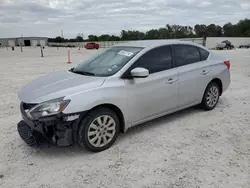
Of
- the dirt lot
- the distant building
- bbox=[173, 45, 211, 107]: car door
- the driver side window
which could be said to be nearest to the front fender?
the driver side window

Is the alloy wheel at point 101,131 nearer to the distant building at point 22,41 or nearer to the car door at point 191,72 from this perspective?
the car door at point 191,72

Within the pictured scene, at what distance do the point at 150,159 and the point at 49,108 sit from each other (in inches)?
60.7

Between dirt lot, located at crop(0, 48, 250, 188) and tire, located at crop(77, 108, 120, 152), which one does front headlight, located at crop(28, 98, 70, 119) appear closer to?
tire, located at crop(77, 108, 120, 152)

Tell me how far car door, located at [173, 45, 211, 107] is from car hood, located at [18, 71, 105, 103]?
5.47ft

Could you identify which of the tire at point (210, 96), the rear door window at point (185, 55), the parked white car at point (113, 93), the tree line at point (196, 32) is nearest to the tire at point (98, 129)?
the parked white car at point (113, 93)

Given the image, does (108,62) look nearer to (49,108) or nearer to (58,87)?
(58,87)

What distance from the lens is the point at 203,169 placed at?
9.85 feet

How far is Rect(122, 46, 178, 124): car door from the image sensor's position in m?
3.79

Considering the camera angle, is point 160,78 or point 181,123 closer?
point 160,78

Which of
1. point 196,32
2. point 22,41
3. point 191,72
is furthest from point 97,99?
point 22,41

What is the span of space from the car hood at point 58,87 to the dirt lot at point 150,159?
0.86 metres

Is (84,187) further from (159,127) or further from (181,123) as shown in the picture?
(181,123)

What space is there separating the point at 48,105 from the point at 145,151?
154 centimetres

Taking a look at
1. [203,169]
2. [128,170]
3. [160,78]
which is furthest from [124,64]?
[203,169]
